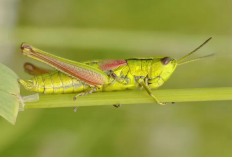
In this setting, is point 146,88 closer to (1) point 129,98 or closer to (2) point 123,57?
(1) point 129,98

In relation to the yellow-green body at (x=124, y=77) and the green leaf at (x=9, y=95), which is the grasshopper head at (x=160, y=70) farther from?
the green leaf at (x=9, y=95)

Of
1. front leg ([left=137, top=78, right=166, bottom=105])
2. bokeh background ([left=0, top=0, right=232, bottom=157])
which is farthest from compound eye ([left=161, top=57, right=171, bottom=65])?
bokeh background ([left=0, top=0, right=232, bottom=157])

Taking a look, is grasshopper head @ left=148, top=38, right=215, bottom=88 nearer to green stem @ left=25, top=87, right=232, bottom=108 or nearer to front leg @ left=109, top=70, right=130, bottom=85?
front leg @ left=109, top=70, right=130, bottom=85

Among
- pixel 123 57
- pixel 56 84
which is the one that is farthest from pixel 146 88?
pixel 123 57

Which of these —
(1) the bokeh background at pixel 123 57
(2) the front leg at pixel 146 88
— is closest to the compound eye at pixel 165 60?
(2) the front leg at pixel 146 88

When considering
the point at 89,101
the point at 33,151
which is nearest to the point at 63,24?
the point at 33,151

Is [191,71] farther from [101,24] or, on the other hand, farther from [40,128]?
[40,128]
